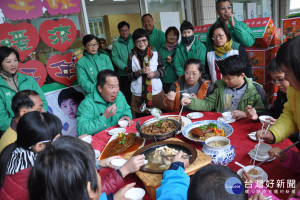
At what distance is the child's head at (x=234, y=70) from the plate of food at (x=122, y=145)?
1147mm

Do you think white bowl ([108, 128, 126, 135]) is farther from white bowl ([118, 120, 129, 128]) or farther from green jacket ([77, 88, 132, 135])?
green jacket ([77, 88, 132, 135])

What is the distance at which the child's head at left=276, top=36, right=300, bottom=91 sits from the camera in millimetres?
1000

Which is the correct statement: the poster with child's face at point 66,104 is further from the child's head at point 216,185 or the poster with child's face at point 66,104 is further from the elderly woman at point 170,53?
the child's head at point 216,185

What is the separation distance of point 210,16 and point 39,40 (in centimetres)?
468

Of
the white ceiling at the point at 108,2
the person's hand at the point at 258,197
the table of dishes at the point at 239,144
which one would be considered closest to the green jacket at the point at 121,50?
the table of dishes at the point at 239,144

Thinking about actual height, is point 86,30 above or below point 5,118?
above

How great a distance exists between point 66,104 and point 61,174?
3.53 m

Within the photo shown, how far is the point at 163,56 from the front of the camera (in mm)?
3990

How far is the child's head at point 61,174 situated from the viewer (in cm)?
78

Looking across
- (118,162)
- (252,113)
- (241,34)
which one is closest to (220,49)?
(241,34)

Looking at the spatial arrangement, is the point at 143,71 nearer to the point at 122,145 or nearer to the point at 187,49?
the point at 187,49

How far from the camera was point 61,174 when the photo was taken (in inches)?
30.7

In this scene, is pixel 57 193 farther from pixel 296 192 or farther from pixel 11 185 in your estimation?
pixel 296 192

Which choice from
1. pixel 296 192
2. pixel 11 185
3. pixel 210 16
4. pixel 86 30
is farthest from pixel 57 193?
pixel 210 16
